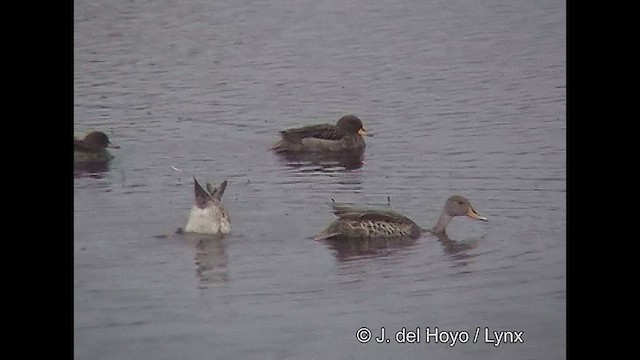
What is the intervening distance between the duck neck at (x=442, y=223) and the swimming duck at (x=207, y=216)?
718mm

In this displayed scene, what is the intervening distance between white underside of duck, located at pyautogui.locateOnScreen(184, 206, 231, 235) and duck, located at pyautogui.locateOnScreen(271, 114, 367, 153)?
316mm

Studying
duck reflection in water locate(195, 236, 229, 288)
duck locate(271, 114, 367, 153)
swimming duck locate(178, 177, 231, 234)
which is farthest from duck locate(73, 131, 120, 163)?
duck locate(271, 114, 367, 153)

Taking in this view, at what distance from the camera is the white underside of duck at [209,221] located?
4156mm

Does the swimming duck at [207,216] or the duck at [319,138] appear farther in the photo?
the duck at [319,138]

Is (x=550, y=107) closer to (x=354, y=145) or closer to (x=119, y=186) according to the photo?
(x=354, y=145)

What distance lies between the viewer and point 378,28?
4301mm

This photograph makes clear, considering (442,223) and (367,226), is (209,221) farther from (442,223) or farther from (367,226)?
(442,223)

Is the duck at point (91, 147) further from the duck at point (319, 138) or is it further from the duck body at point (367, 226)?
the duck body at point (367, 226)

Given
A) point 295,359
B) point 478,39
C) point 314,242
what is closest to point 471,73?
point 478,39

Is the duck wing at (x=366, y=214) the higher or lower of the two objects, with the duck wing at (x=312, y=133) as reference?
lower

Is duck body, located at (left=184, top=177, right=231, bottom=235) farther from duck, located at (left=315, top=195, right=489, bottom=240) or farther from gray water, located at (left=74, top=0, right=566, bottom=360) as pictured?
duck, located at (left=315, top=195, right=489, bottom=240)

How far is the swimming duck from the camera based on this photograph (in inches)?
164

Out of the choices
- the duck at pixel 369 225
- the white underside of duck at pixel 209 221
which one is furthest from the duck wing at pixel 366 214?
the white underside of duck at pixel 209 221

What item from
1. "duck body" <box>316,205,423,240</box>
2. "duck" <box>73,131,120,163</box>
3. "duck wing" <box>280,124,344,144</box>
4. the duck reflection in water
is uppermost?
"duck wing" <box>280,124,344,144</box>
